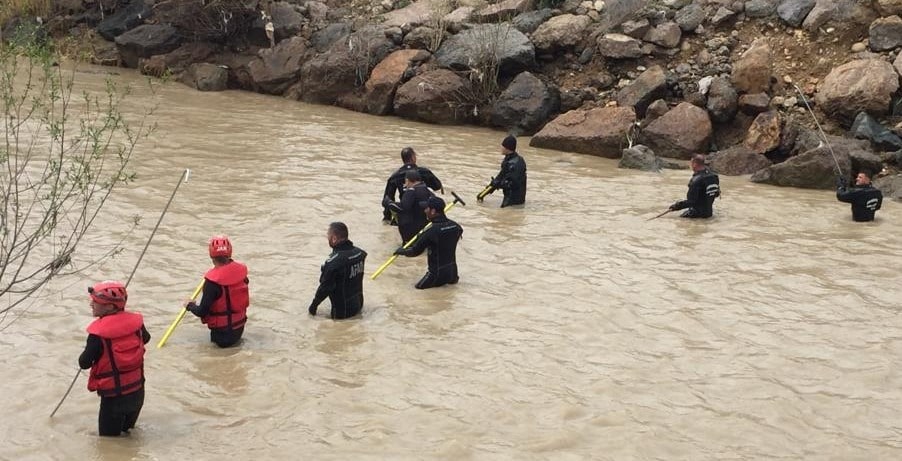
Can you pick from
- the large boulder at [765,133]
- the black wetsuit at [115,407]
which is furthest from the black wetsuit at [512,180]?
the black wetsuit at [115,407]

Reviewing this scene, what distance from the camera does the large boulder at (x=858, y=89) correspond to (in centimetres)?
1689

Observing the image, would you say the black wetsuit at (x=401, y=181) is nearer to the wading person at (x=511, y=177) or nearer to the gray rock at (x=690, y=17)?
the wading person at (x=511, y=177)

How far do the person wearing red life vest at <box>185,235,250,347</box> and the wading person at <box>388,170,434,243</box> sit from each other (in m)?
3.42

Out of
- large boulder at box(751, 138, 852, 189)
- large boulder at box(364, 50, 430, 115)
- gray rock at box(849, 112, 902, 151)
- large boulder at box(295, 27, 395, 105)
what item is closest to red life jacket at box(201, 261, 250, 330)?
large boulder at box(751, 138, 852, 189)

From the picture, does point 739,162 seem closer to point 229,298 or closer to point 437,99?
point 437,99

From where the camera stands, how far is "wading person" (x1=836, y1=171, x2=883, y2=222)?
507 inches

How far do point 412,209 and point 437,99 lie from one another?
969cm

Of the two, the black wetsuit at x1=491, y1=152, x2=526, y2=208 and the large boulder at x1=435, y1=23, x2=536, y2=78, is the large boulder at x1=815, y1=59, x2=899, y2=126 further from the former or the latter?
the black wetsuit at x1=491, y1=152, x2=526, y2=208

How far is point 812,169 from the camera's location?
50.1 ft

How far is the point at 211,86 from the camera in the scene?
23.5 meters

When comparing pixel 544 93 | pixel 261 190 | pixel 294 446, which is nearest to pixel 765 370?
pixel 294 446

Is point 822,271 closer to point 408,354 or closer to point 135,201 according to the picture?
point 408,354

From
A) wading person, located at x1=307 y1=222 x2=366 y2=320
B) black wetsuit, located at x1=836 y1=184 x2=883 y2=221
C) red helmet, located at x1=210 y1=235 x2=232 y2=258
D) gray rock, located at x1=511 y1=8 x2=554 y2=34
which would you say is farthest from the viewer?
gray rock, located at x1=511 y1=8 x2=554 y2=34

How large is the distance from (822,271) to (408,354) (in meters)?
5.62
